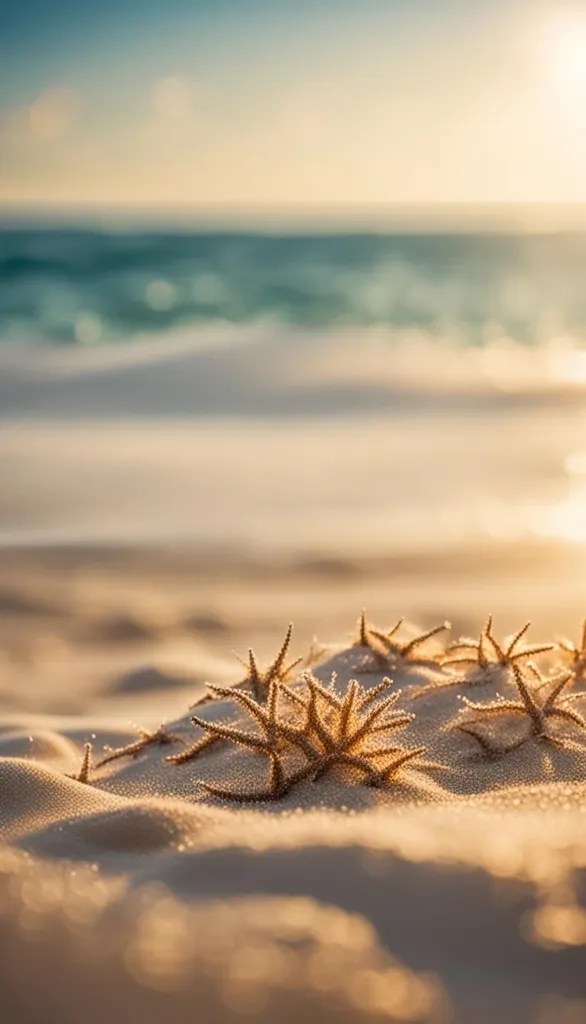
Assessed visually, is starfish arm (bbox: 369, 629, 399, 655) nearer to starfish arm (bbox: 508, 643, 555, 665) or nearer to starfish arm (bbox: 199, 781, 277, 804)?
starfish arm (bbox: 508, 643, 555, 665)

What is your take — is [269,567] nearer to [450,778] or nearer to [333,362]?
[450,778]

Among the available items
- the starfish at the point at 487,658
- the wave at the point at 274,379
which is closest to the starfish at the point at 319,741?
the starfish at the point at 487,658

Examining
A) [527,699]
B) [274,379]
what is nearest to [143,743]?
[527,699]

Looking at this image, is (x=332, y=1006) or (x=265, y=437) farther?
(x=265, y=437)

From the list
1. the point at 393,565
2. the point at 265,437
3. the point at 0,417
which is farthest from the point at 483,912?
the point at 0,417

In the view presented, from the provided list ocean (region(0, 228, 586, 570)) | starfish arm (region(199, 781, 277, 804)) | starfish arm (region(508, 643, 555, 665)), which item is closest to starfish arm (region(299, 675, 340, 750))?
starfish arm (region(199, 781, 277, 804))

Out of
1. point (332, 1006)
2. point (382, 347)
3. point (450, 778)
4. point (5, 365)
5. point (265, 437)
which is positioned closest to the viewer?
point (332, 1006)
